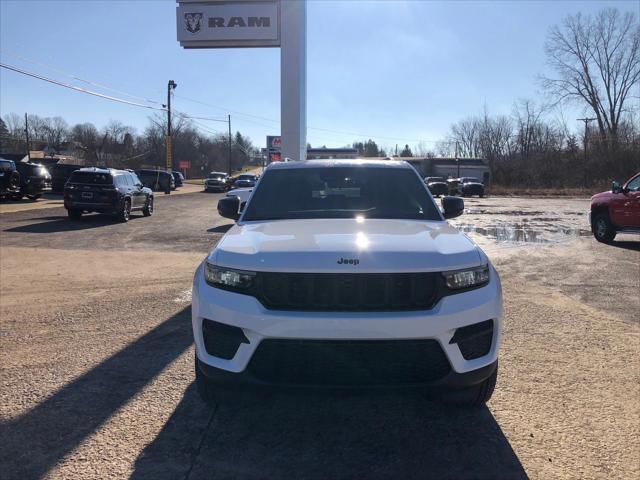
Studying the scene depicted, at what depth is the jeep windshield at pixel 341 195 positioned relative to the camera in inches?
169

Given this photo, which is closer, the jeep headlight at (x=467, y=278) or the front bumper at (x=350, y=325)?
the front bumper at (x=350, y=325)

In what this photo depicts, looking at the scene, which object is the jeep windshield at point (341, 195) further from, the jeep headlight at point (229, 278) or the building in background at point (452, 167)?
the building in background at point (452, 167)

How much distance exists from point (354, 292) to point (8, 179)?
2380 centimetres

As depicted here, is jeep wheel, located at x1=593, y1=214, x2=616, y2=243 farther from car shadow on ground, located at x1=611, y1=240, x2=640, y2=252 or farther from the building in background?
the building in background

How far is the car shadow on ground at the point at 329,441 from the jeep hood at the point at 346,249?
0.72m

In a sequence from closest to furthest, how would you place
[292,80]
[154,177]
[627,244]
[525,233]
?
[627,244], [525,233], [292,80], [154,177]

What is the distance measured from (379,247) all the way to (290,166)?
2.12 m

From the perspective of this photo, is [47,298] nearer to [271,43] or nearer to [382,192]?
[382,192]

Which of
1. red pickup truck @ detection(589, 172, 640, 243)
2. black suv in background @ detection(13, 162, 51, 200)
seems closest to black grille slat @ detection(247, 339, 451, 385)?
red pickup truck @ detection(589, 172, 640, 243)

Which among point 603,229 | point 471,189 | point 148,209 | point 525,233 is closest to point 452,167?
point 471,189

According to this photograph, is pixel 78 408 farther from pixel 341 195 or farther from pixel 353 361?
pixel 341 195

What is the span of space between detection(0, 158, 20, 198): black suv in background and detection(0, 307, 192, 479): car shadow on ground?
20.9 metres

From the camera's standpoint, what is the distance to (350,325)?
2.78 m

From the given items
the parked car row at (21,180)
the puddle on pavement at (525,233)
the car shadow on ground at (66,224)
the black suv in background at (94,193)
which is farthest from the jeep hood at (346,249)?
the parked car row at (21,180)
